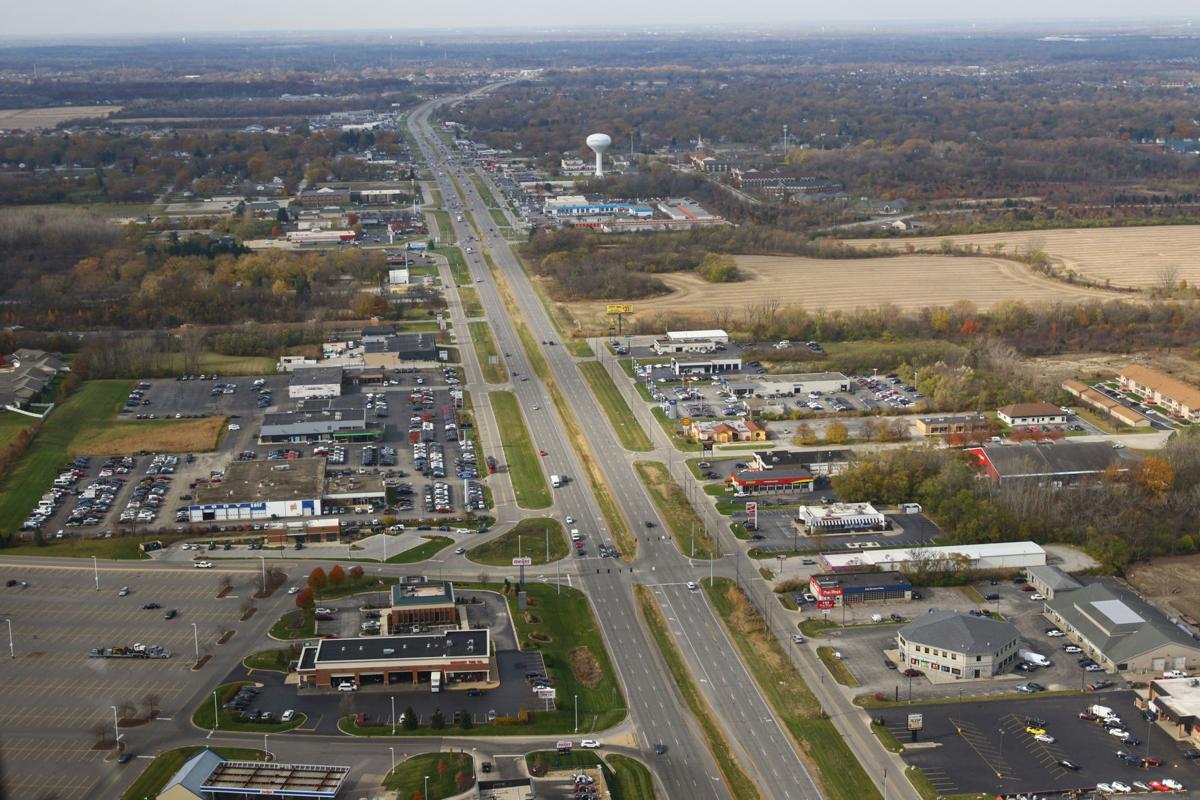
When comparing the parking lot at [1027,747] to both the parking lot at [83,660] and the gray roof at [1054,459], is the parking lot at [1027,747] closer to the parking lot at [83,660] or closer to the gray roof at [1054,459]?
the gray roof at [1054,459]

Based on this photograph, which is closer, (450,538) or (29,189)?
(450,538)

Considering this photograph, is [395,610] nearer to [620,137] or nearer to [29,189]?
[29,189]

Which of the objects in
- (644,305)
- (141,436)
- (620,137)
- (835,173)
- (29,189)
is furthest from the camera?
(620,137)

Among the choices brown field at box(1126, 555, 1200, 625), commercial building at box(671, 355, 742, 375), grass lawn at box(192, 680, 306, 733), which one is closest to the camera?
grass lawn at box(192, 680, 306, 733)

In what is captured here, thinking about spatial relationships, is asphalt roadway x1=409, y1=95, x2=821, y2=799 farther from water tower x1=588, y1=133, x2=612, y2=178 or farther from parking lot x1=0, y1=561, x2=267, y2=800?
water tower x1=588, y1=133, x2=612, y2=178

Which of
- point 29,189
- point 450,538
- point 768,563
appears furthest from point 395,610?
point 29,189

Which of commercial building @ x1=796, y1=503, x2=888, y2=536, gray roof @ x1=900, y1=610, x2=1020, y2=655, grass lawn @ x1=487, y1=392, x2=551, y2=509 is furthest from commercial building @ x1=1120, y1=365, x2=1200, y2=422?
grass lawn @ x1=487, y1=392, x2=551, y2=509
